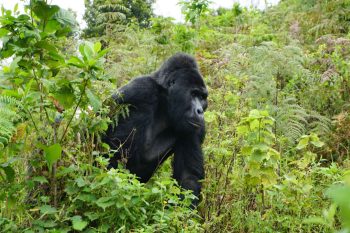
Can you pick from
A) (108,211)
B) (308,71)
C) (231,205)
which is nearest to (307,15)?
(308,71)

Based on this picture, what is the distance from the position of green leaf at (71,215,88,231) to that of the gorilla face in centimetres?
170

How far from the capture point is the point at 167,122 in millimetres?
4152

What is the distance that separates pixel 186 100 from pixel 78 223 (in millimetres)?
1850

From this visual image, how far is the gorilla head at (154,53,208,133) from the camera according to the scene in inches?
151

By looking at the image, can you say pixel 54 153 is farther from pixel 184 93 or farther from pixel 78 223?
pixel 184 93

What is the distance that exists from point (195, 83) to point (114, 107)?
3.51 feet

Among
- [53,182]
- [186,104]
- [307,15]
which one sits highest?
[307,15]

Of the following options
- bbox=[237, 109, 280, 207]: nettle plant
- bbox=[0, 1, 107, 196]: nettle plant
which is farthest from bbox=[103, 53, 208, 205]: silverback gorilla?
bbox=[0, 1, 107, 196]: nettle plant

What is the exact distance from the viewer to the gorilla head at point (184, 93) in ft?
12.6

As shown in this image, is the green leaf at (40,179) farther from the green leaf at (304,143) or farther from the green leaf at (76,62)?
the green leaf at (304,143)

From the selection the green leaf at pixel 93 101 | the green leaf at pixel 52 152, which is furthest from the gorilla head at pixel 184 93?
the green leaf at pixel 52 152

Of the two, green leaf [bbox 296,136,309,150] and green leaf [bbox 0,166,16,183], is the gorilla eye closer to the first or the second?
green leaf [bbox 296,136,309,150]

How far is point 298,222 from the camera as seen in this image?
2.69 metres

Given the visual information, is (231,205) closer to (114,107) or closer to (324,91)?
(114,107)
